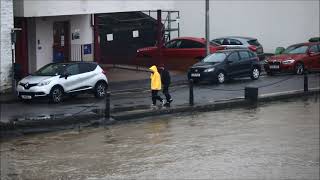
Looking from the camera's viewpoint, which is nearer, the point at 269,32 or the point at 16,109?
the point at 16,109

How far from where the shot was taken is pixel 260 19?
1688 inches

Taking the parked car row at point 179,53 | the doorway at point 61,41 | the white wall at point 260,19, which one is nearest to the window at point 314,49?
the parked car row at point 179,53

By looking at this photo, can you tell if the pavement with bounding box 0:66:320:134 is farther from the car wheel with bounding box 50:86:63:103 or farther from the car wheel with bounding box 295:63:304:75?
the car wheel with bounding box 295:63:304:75

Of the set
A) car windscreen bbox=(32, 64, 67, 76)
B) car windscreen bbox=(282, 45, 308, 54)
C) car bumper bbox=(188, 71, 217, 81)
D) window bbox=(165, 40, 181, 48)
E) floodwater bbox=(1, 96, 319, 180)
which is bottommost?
floodwater bbox=(1, 96, 319, 180)

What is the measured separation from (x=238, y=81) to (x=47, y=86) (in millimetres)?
10546

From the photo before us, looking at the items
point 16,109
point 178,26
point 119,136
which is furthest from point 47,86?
point 178,26

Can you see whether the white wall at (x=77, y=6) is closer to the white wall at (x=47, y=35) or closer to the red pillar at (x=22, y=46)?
the red pillar at (x=22, y=46)

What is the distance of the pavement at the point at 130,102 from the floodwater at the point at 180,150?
33.9 inches

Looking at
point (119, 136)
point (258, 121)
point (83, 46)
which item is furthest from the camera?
point (83, 46)

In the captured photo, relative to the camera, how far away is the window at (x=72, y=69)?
24.8 meters

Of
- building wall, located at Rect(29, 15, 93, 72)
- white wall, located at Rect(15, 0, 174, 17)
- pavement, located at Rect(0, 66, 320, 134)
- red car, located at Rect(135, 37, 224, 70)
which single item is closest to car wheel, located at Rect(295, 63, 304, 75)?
pavement, located at Rect(0, 66, 320, 134)

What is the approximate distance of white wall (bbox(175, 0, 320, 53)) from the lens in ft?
139

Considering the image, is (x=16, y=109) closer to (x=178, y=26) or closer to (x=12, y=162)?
(x=12, y=162)

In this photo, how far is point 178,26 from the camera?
42.9 meters
